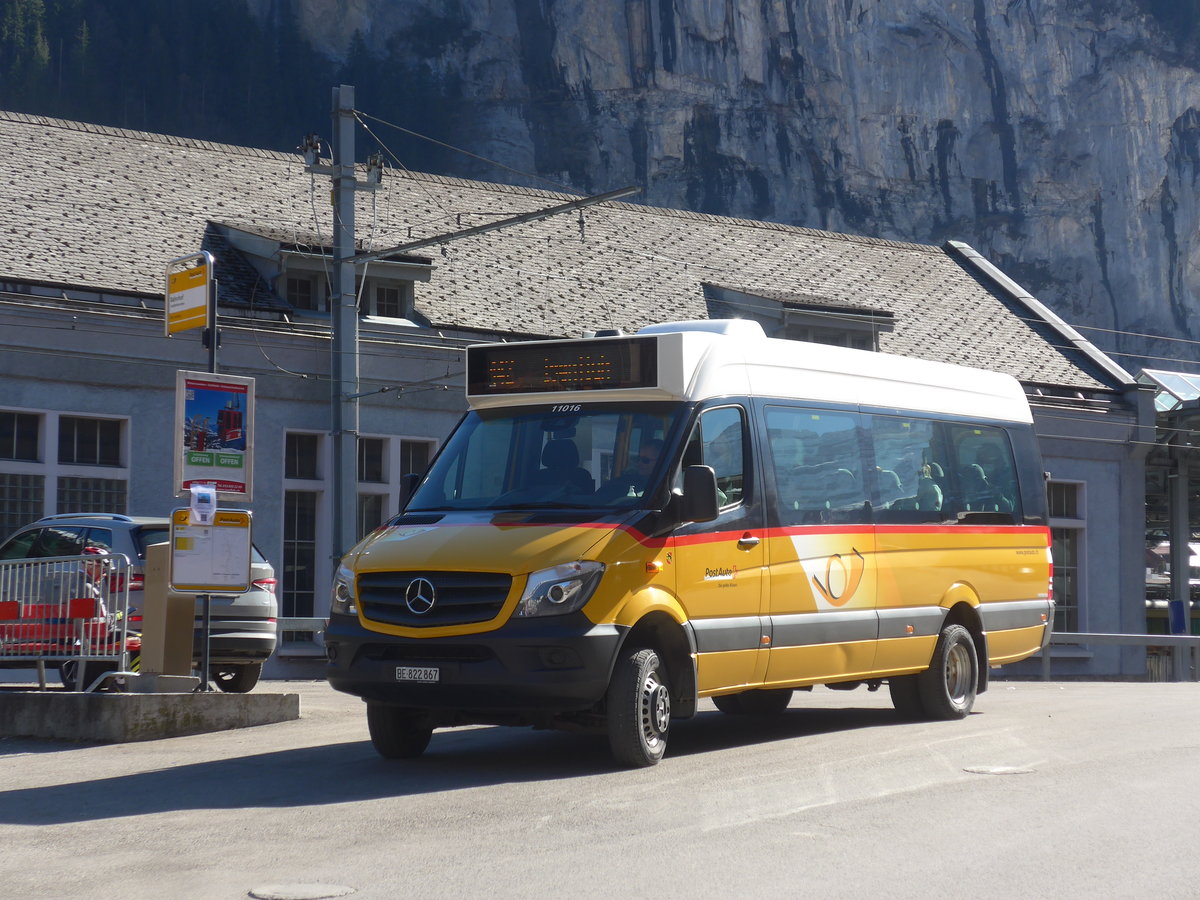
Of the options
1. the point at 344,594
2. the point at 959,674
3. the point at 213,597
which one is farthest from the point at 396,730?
the point at 959,674

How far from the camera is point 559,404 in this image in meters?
11.0

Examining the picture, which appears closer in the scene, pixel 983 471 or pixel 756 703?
pixel 756 703

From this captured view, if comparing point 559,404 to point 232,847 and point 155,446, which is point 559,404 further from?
point 155,446

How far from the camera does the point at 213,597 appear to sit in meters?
14.9

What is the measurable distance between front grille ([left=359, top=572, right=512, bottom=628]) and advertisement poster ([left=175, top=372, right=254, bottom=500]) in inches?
136

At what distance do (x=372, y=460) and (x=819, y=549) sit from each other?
15.9 meters

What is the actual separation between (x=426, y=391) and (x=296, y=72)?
96.4 metres

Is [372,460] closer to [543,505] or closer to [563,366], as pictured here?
[563,366]

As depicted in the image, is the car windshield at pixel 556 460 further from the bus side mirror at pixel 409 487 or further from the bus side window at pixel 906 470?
the bus side window at pixel 906 470

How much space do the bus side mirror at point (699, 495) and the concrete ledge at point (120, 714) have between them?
4694mm

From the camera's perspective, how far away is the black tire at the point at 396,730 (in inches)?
420

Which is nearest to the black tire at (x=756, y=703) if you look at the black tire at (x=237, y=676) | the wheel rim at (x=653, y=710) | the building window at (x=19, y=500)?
the wheel rim at (x=653, y=710)

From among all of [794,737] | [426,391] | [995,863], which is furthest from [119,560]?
[426,391]

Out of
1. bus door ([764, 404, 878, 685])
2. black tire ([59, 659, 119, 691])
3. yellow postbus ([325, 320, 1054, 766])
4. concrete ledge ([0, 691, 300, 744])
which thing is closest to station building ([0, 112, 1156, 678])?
black tire ([59, 659, 119, 691])
